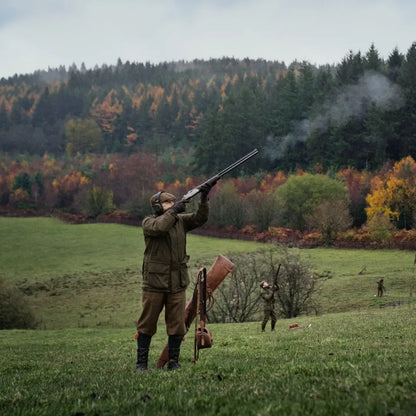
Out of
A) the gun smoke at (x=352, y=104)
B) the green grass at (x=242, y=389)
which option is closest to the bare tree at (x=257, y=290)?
the green grass at (x=242, y=389)

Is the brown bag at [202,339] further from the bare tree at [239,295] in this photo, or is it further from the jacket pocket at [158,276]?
the bare tree at [239,295]

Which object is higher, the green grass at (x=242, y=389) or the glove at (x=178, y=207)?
the glove at (x=178, y=207)

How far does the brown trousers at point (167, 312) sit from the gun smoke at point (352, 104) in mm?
107669

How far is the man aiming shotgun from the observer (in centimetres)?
930

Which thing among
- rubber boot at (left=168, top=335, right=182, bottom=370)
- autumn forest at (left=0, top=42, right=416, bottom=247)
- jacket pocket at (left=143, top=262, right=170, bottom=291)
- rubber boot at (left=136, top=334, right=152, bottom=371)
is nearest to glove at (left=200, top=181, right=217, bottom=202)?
jacket pocket at (left=143, top=262, right=170, bottom=291)

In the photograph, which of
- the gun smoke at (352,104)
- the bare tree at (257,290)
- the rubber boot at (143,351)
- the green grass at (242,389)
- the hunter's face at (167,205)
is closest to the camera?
the green grass at (242,389)

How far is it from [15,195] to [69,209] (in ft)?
60.7

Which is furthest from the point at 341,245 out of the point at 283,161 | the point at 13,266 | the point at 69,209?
the point at 69,209

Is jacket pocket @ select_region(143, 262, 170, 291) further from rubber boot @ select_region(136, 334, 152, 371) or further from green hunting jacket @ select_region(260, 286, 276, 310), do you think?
green hunting jacket @ select_region(260, 286, 276, 310)

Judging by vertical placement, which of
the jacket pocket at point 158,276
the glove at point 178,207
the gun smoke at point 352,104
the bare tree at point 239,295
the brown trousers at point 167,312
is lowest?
the bare tree at point 239,295

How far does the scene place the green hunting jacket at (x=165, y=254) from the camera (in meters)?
9.27

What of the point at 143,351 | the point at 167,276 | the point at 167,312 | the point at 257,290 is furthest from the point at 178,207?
the point at 257,290

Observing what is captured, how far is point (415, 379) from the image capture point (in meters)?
5.79

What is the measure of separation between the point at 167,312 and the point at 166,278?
65 cm
